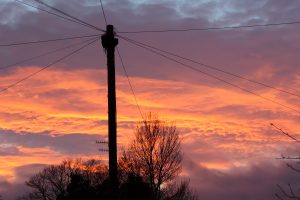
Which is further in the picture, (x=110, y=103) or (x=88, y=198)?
(x=88, y=198)

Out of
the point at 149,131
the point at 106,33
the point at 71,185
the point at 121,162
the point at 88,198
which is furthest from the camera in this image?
the point at 71,185

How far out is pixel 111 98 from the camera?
18438mm

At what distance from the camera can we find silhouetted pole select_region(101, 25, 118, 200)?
17.9 metres

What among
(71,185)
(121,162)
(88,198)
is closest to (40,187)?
(71,185)

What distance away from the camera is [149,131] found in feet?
177

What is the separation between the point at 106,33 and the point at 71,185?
64583 millimetres

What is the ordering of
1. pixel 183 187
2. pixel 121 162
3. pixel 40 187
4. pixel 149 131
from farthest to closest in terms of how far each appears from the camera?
pixel 40 187 → pixel 121 162 → pixel 183 187 → pixel 149 131

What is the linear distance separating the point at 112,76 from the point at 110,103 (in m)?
0.88

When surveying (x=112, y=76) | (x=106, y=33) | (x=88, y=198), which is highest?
(x=106, y=33)

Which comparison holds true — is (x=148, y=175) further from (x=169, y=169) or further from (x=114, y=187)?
(x=114, y=187)

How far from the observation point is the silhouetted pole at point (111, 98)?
1794 centimetres

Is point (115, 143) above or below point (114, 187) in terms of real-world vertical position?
above

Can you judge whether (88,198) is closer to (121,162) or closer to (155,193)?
(121,162)

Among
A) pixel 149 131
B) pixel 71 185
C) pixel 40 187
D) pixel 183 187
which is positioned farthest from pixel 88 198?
pixel 40 187
